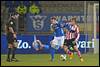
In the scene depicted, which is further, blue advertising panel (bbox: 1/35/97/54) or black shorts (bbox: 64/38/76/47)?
blue advertising panel (bbox: 1/35/97/54)

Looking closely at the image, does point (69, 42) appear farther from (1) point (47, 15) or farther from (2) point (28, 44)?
(1) point (47, 15)

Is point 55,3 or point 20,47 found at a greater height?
point 55,3

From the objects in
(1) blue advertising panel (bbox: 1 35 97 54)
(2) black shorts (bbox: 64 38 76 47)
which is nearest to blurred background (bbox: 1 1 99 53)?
(1) blue advertising panel (bbox: 1 35 97 54)

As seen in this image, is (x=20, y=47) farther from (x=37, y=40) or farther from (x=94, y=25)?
(x=94, y=25)

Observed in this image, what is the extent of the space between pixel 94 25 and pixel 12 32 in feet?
21.9

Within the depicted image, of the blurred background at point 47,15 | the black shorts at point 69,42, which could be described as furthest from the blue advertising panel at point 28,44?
the black shorts at point 69,42

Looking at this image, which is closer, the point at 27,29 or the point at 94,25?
the point at 94,25

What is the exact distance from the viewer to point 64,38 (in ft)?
60.7

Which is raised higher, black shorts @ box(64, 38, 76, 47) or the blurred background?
the blurred background

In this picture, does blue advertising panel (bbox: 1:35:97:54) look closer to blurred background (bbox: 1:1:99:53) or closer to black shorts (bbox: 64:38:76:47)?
blurred background (bbox: 1:1:99:53)

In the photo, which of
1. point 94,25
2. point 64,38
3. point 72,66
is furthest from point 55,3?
point 72,66

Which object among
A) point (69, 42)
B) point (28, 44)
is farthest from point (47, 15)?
point (69, 42)

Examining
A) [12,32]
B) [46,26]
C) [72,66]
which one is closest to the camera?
[72,66]

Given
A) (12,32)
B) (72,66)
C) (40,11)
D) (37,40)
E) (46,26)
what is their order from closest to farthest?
(72,66), (12,32), (37,40), (46,26), (40,11)
